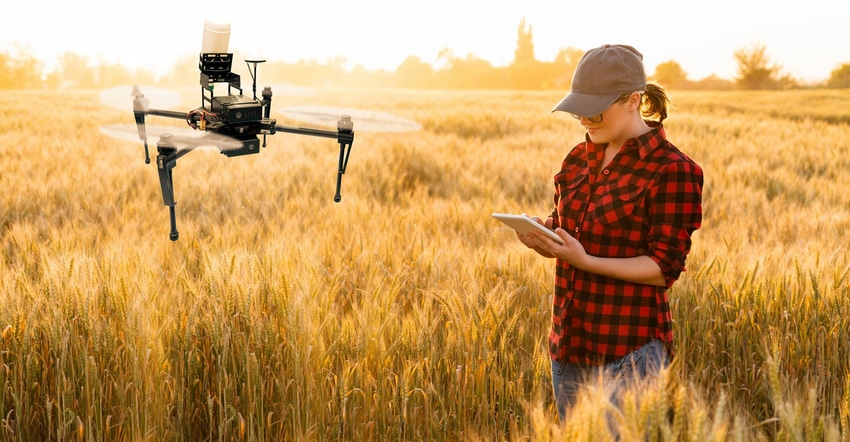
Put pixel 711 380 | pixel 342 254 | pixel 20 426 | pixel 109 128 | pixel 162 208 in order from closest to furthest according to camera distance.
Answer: pixel 20 426 → pixel 109 128 → pixel 711 380 → pixel 342 254 → pixel 162 208

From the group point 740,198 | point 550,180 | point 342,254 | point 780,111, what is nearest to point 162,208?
point 342,254

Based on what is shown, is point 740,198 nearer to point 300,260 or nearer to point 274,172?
point 274,172

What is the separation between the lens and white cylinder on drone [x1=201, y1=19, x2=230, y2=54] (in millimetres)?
1927

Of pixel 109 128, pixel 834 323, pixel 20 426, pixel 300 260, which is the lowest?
pixel 20 426

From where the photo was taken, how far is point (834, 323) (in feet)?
8.38

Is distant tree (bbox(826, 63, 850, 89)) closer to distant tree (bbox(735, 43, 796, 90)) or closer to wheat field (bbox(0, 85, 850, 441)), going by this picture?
distant tree (bbox(735, 43, 796, 90))

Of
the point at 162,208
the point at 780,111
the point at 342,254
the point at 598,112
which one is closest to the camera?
the point at 598,112

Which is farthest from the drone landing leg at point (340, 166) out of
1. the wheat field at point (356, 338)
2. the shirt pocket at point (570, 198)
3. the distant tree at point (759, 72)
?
the distant tree at point (759, 72)

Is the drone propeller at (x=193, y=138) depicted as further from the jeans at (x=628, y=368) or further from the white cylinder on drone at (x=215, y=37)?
the jeans at (x=628, y=368)

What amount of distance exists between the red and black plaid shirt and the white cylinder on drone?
1109 millimetres

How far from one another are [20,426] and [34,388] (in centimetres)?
14

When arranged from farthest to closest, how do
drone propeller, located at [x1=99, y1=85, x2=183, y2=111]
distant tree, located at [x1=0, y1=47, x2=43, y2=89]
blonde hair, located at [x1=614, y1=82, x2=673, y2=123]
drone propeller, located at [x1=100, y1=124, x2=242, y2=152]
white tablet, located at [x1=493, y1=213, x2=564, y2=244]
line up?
distant tree, located at [x1=0, y1=47, x2=43, y2=89] → drone propeller, located at [x1=99, y1=85, x2=183, y2=111] → drone propeller, located at [x1=100, y1=124, x2=242, y2=152] → blonde hair, located at [x1=614, y1=82, x2=673, y2=123] → white tablet, located at [x1=493, y1=213, x2=564, y2=244]

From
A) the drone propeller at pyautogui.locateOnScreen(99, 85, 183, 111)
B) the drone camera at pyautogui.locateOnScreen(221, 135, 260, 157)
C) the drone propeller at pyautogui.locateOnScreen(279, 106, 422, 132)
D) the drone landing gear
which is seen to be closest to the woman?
the drone propeller at pyautogui.locateOnScreen(279, 106, 422, 132)

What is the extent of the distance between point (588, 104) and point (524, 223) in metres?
0.37
